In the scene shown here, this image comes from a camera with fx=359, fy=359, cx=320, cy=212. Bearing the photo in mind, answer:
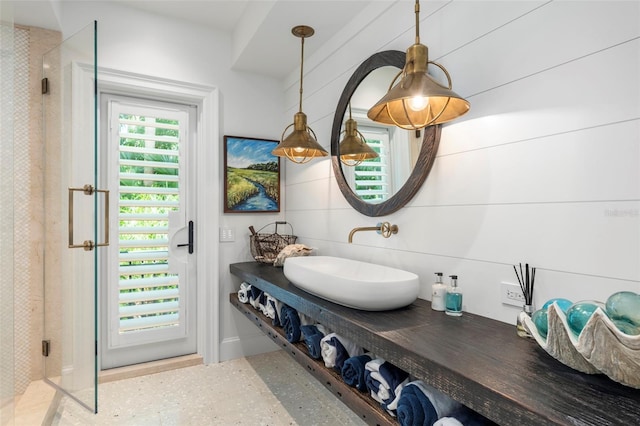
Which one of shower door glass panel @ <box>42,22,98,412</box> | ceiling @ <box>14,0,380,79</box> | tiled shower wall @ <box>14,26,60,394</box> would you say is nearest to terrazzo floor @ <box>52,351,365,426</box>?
shower door glass panel @ <box>42,22,98,412</box>

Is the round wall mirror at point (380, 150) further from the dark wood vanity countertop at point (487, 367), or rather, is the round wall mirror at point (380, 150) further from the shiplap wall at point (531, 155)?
the dark wood vanity countertop at point (487, 367)

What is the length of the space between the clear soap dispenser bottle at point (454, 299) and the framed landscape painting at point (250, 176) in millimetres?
1928

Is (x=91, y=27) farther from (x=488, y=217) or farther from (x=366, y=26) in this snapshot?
(x=488, y=217)

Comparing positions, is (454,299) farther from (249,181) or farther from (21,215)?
(21,215)

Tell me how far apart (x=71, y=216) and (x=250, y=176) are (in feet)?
4.25

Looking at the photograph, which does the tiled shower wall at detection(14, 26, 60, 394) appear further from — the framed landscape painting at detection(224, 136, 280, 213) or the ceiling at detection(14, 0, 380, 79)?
the framed landscape painting at detection(224, 136, 280, 213)

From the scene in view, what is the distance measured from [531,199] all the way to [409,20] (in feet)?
3.54

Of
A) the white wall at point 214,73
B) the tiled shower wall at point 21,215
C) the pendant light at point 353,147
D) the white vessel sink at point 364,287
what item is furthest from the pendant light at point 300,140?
the tiled shower wall at point 21,215

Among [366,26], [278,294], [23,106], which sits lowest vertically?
[278,294]

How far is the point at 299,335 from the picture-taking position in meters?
1.86

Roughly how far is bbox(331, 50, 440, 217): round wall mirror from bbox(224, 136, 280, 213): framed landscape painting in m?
0.88

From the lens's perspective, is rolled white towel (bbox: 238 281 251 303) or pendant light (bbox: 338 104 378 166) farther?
rolled white towel (bbox: 238 281 251 303)

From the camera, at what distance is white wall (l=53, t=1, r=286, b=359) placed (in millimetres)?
2490

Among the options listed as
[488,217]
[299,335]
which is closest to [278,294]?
[299,335]
